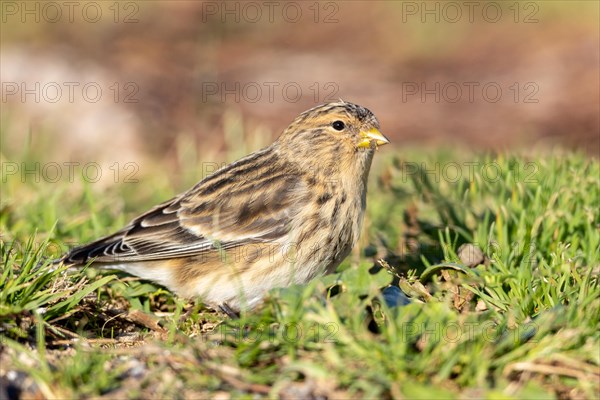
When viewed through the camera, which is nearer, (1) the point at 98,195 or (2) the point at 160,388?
(2) the point at 160,388

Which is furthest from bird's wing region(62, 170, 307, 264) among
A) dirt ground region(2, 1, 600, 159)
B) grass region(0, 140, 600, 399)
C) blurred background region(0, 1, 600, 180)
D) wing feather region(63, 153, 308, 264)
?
dirt ground region(2, 1, 600, 159)

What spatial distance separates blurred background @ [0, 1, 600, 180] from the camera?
39.3 ft

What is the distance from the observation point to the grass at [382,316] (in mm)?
3922

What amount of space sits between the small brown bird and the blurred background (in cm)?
310

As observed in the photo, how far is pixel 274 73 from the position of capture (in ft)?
48.1

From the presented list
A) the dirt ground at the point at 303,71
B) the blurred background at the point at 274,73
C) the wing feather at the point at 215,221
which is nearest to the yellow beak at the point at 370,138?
the wing feather at the point at 215,221

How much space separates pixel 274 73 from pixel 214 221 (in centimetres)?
876

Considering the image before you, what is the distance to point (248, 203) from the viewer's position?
6.24 metres

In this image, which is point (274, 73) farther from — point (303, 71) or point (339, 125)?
point (339, 125)

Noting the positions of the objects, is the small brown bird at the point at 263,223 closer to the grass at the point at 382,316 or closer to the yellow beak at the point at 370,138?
the yellow beak at the point at 370,138

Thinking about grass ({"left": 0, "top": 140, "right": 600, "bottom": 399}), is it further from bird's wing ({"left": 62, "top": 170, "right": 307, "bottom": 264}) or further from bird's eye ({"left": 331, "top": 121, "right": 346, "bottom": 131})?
bird's eye ({"left": 331, "top": 121, "right": 346, "bottom": 131})

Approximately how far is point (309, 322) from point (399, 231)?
10.3ft

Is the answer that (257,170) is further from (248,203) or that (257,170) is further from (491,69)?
(491,69)

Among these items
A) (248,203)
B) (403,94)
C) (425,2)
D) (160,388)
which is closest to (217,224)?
(248,203)
